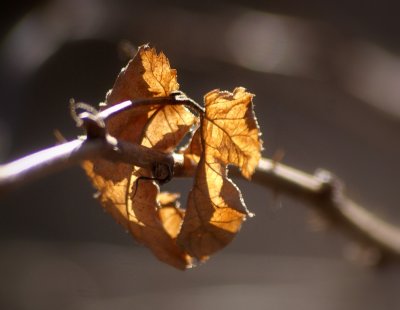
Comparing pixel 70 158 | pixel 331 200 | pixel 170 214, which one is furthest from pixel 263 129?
pixel 70 158

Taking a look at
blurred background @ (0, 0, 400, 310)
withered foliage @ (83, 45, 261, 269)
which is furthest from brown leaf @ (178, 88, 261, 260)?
blurred background @ (0, 0, 400, 310)

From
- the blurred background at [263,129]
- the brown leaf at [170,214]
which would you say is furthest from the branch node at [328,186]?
the blurred background at [263,129]

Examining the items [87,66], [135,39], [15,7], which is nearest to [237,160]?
[135,39]

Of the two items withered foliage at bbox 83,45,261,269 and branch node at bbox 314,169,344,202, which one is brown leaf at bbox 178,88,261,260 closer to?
withered foliage at bbox 83,45,261,269

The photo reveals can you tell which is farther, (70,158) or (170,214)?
(170,214)

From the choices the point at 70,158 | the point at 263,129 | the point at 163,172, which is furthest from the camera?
the point at 263,129

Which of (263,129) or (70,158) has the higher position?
(263,129)

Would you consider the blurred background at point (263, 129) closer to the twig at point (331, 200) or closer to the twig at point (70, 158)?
the twig at point (331, 200)

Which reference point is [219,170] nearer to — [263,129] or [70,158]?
[70,158]
